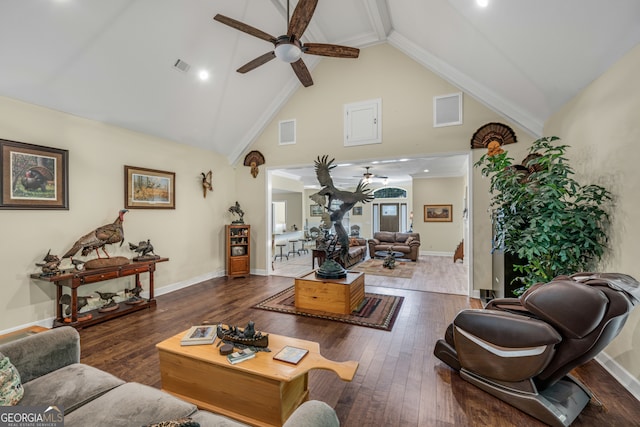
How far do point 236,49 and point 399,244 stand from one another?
6.95m

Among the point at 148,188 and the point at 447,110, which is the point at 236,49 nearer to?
the point at 148,188

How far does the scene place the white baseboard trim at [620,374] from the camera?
211 centimetres

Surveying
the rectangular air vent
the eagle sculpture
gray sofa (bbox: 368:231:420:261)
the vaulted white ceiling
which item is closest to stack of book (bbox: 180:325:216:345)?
the eagle sculpture

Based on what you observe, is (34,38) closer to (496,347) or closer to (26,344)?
(26,344)

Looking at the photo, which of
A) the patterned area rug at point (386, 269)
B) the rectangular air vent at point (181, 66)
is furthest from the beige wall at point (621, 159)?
the rectangular air vent at point (181, 66)

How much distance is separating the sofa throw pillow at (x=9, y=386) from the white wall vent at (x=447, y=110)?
5.59m

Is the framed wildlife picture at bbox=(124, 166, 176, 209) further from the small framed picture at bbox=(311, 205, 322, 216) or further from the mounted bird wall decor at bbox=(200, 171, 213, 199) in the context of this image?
the small framed picture at bbox=(311, 205, 322, 216)

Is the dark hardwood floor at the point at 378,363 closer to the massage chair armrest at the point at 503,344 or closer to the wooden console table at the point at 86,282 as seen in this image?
the wooden console table at the point at 86,282

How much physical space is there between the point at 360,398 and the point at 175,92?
4792 millimetres

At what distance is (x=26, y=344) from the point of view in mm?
1646

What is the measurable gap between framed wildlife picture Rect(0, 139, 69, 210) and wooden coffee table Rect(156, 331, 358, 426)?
113 inches

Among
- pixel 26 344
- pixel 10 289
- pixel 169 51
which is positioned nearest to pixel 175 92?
pixel 169 51

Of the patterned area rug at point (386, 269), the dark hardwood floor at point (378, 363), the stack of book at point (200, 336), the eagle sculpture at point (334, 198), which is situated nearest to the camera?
the dark hardwood floor at point (378, 363)

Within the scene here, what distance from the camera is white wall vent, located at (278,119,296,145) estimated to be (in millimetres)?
5891
